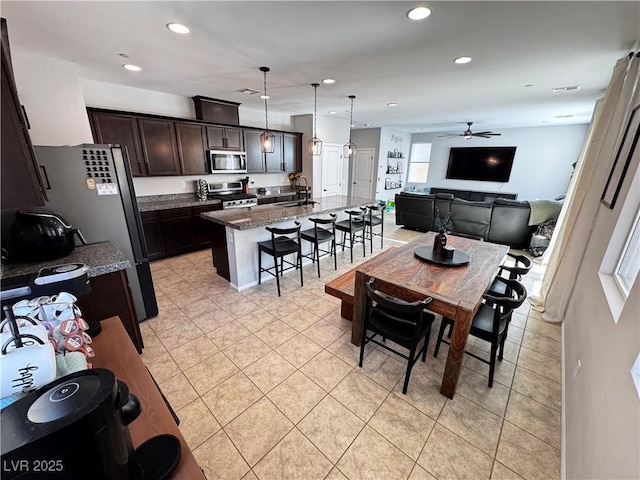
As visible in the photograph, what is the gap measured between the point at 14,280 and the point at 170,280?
9.47 ft

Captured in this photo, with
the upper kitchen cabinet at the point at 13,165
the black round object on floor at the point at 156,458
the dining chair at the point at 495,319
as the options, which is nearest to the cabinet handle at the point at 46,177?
the upper kitchen cabinet at the point at 13,165

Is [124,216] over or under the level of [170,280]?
over

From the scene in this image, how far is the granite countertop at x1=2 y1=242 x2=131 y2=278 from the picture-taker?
1.69m

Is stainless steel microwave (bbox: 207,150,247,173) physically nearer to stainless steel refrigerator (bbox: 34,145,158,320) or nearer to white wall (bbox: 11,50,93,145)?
white wall (bbox: 11,50,93,145)

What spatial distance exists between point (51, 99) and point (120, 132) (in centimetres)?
81

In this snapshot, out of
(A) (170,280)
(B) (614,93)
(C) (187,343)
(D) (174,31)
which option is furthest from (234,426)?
(B) (614,93)

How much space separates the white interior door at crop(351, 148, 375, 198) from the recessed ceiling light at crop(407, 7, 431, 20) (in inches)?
265

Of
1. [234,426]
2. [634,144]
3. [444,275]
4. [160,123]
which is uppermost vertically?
[160,123]

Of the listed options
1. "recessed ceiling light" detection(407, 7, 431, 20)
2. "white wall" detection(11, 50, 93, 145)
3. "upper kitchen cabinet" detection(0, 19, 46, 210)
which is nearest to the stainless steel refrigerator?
"upper kitchen cabinet" detection(0, 19, 46, 210)

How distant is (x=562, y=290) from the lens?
276 cm

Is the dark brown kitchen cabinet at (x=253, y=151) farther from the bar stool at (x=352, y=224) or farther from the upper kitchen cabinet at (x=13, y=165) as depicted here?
the upper kitchen cabinet at (x=13, y=165)

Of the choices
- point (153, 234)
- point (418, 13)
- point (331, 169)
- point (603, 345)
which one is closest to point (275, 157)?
point (331, 169)

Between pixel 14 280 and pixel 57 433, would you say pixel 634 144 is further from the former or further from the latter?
pixel 14 280

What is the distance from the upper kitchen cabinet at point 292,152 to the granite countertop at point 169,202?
2.11m
